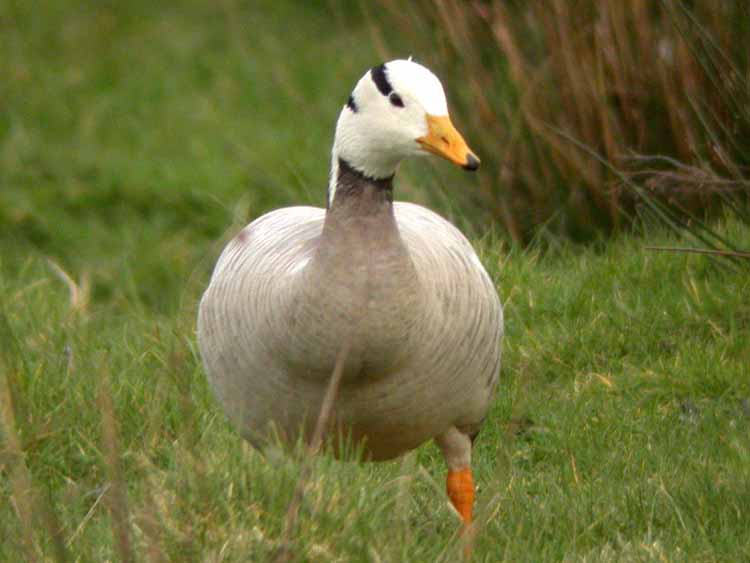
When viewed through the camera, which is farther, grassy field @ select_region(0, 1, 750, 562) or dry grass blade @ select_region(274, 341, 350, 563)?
grassy field @ select_region(0, 1, 750, 562)

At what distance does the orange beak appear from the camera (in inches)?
157

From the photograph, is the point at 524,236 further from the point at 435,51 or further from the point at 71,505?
the point at 71,505

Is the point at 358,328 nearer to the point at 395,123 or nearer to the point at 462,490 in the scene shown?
the point at 395,123

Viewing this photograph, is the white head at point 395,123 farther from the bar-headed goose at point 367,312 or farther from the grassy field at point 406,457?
the grassy field at point 406,457

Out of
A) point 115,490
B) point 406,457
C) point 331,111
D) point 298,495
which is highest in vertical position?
point 115,490

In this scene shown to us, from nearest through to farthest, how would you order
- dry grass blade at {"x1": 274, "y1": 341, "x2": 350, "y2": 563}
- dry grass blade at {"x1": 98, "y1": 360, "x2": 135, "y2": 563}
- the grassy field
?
dry grass blade at {"x1": 98, "y1": 360, "x2": 135, "y2": 563} < dry grass blade at {"x1": 274, "y1": 341, "x2": 350, "y2": 563} < the grassy field

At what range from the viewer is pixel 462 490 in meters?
4.66

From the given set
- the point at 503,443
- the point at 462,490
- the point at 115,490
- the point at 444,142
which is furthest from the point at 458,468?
the point at 115,490

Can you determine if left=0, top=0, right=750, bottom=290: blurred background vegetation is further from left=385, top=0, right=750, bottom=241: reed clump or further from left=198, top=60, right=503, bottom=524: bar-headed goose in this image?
left=198, top=60, right=503, bottom=524: bar-headed goose

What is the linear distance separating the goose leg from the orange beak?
91cm

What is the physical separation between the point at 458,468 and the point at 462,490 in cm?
8

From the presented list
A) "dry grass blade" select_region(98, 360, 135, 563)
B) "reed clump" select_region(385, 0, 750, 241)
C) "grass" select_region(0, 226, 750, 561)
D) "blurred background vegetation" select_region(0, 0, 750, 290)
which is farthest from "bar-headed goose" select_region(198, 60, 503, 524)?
"reed clump" select_region(385, 0, 750, 241)

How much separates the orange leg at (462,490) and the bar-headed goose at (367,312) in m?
0.18

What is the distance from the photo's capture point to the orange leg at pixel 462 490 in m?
4.61
